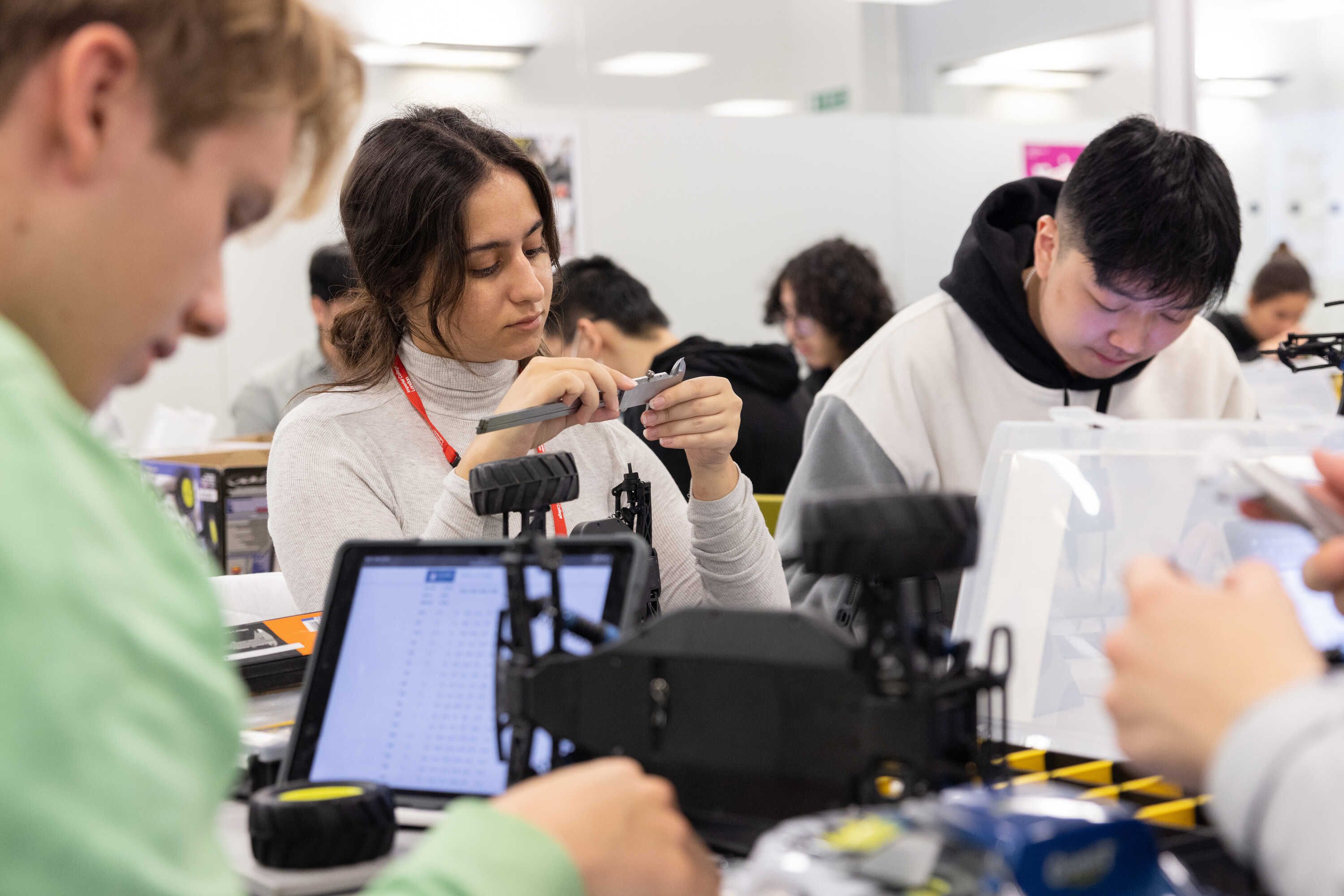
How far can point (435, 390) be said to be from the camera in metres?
1.67

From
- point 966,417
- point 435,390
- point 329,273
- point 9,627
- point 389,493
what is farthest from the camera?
point 329,273

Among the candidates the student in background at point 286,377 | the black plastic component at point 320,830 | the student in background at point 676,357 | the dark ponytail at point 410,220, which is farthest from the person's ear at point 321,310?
the black plastic component at point 320,830

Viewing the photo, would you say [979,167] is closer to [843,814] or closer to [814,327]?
[814,327]

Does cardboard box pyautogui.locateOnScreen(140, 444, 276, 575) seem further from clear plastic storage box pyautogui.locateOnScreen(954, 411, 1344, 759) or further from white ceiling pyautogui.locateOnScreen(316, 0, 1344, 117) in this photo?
white ceiling pyautogui.locateOnScreen(316, 0, 1344, 117)

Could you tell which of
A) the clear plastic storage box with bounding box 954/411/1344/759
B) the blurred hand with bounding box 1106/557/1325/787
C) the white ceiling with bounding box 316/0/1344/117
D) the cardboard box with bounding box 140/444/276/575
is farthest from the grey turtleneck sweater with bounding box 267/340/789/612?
the white ceiling with bounding box 316/0/1344/117

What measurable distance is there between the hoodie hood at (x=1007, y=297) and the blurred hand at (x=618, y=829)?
1466mm

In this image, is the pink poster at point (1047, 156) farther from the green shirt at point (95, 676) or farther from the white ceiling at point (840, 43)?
the green shirt at point (95, 676)

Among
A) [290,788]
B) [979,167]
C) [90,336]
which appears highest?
[979,167]

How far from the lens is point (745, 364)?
296cm

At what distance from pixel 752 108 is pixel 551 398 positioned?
12.4 ft

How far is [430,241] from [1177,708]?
1243 millimetres

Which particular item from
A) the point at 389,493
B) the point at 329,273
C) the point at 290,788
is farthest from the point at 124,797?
the point at 329,273

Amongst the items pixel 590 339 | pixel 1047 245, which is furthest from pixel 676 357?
pixel 1047 245

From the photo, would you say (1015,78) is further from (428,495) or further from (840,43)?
(428,495)
